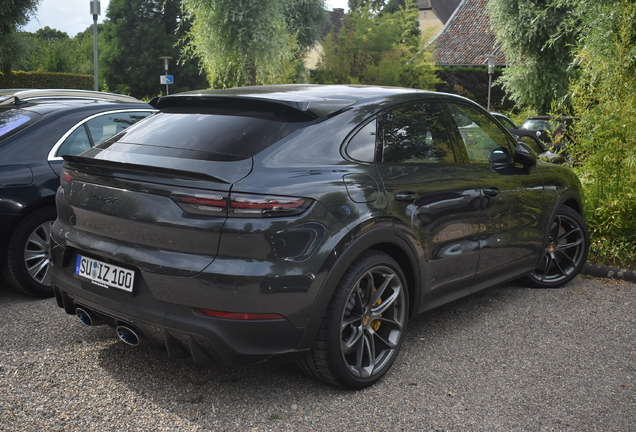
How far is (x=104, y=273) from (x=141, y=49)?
61.3 m

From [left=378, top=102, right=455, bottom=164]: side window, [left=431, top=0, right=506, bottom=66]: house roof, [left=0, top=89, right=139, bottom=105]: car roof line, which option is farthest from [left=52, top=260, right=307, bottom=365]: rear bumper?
[left=431, top=0, right=506, bottom=66]: house roof

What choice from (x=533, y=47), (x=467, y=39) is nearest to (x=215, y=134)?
(x=533, y=47)

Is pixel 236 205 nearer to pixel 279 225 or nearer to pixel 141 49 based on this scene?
pixel 279 225

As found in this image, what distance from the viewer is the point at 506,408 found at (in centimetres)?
335

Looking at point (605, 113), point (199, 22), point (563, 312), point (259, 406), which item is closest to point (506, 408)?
point (259, 406)

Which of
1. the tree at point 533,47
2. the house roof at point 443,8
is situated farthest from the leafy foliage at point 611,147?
the house roof at point 443,8

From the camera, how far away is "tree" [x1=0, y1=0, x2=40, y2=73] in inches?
983

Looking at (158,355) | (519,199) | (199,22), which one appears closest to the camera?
(158,355)

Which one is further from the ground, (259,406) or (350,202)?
(350,202)

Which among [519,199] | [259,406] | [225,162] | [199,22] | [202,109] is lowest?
[259,406]

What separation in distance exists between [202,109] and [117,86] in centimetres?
5973

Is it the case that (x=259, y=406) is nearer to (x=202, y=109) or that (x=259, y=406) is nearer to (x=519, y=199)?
(x=202, y=109)

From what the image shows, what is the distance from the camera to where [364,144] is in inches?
139

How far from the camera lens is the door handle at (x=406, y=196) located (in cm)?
356
